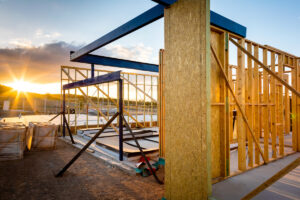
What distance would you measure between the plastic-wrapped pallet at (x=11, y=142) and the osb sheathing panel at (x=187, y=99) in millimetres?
5182

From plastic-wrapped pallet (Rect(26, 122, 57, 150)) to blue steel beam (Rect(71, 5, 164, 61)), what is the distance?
11.3 ft

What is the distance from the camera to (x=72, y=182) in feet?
13.4

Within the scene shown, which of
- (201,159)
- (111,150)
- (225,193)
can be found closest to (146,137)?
(111,150)

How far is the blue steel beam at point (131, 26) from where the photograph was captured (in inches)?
146

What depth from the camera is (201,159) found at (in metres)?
2.49

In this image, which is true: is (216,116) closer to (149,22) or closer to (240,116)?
(240,116)

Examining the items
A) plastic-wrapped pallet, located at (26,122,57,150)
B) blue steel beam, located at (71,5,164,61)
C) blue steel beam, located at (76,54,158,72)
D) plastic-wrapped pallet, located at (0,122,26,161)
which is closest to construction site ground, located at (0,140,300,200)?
plastic-wrapped pallet, located at (0,122,26,161)

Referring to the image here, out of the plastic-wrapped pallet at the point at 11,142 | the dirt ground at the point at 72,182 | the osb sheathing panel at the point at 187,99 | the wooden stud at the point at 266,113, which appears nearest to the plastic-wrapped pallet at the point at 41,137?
the plastic-wrapped pallet at the point at 11,142

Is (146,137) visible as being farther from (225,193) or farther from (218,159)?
(225,193)

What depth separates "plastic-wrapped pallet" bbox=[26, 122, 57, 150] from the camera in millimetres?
6648

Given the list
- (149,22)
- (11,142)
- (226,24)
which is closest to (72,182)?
(11,142)

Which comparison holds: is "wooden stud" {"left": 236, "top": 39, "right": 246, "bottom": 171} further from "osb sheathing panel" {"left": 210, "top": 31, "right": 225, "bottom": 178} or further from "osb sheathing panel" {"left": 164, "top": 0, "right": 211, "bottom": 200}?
"osb sheathing panel" {"left": 164, "top": 0, "right": 211, "bottom": 200}

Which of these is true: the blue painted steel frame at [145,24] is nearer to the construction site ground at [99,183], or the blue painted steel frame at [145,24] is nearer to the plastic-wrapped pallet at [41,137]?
the plastic-wrapped pallet at [41,137]

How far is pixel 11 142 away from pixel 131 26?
5.15 metres
